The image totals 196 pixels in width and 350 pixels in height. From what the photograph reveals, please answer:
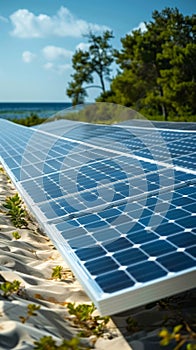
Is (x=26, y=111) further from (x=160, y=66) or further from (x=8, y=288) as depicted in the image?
(x=8, y=288)

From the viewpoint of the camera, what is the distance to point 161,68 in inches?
1655

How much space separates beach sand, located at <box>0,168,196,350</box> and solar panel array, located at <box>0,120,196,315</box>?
638mm

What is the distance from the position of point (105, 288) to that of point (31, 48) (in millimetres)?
138952

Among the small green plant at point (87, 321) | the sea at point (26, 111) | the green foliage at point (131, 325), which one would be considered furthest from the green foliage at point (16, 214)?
the sea at point (26, 111)

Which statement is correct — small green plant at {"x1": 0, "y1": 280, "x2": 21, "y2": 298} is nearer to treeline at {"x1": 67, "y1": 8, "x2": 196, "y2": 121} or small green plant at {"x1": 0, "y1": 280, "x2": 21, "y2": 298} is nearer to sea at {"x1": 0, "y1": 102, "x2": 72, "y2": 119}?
treeline at {"x1": 67, "y1": 8, "x2": 196, "y2": 121}

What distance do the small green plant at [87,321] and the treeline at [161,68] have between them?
30032mm

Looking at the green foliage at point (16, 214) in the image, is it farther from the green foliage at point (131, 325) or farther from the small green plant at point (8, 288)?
the green foliage at point (131, 325)

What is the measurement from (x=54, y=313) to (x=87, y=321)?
338mm

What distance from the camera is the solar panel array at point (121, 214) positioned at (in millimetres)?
3896

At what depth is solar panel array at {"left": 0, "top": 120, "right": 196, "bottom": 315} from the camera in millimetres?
3896

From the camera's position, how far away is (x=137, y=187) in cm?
665

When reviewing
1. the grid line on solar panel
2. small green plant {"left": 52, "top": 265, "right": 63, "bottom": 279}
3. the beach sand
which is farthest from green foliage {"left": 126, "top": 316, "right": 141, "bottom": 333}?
small green plant {"left": 52, "top": 265, "right": 63, "bottom": 279}

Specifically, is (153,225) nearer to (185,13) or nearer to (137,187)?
(137,187)

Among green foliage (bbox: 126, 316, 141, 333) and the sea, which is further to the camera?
the sea
